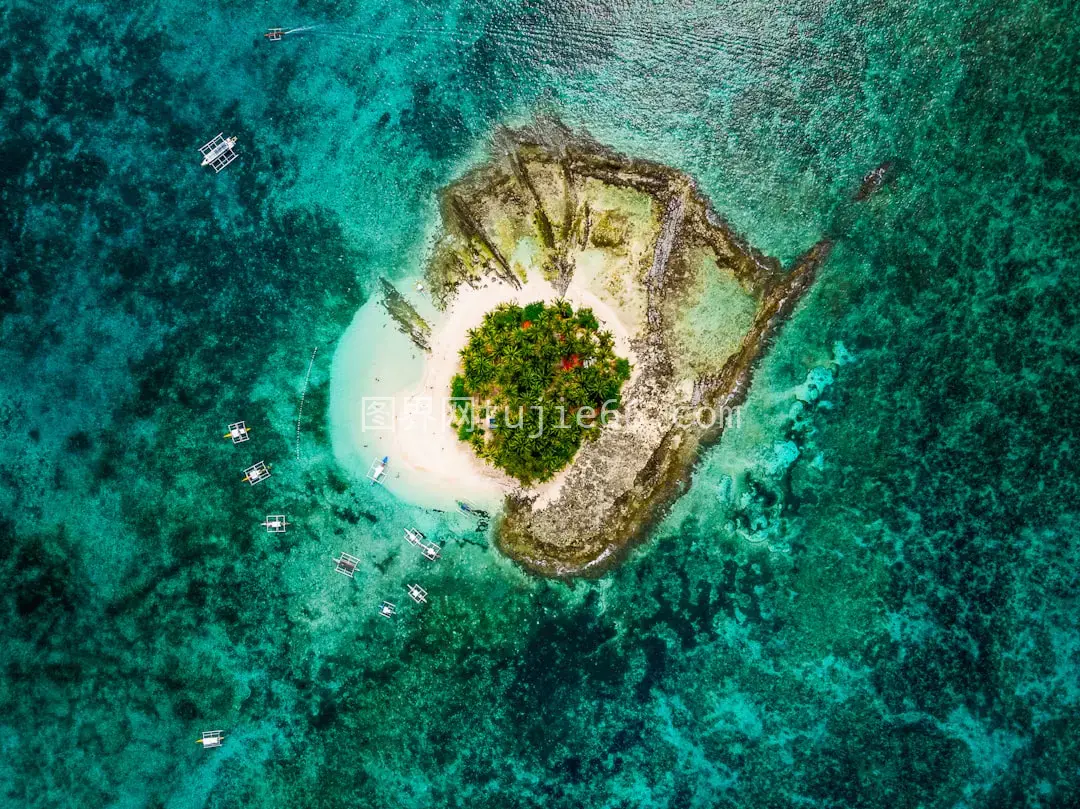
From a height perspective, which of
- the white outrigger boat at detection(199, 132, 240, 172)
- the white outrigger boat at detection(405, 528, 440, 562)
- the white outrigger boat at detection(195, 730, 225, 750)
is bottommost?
the white outrigger boat at detection(195, 730, 225, 750)

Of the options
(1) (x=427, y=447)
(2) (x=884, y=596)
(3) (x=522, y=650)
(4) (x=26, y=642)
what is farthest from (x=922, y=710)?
(4) (x=26, y=642)

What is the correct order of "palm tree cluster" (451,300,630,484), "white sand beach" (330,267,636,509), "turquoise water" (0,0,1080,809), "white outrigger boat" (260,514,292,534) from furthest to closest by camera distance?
"white outrigger boat" (260,514,292,534) < "white sand beach" (330,267,636,509) < "turquoise water" (0,0,1080,809) < "palm tree cluster" (451,300,630,484)

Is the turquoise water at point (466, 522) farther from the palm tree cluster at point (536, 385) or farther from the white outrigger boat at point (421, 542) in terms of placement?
the palm tree cluster at point (536, 385)

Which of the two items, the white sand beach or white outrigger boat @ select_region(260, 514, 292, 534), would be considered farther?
white outrigger boat @ select_region(260, 514, 292, 534)

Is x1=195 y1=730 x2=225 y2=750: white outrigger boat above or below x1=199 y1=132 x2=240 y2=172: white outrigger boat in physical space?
below

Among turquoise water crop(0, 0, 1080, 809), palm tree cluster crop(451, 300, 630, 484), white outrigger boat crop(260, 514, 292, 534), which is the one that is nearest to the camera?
palm tree cluster crop(451, 300, 630, 484)

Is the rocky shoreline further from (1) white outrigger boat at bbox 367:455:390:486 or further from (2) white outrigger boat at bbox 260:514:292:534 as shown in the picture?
(2) white outrigger boat at bbox 260:514:292:534

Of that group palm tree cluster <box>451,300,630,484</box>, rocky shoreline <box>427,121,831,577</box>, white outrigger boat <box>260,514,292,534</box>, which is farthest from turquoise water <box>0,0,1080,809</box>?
palm tree cluster <box>451,300,630,484</box>

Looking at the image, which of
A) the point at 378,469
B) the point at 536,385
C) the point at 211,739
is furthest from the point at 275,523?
the point at 536,385

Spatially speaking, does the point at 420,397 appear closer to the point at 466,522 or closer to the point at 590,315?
the point at 466,522
